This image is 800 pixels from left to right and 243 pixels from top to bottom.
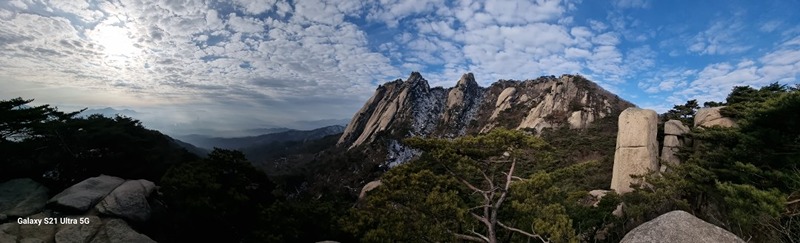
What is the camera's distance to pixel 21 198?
46.9 feet

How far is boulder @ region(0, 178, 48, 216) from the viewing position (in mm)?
13172

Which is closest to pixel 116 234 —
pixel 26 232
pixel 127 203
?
pixel 127 203

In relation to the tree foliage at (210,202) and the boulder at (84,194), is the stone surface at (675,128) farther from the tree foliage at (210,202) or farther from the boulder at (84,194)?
the boulder at (84,194)

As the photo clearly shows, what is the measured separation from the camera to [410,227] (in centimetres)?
1192

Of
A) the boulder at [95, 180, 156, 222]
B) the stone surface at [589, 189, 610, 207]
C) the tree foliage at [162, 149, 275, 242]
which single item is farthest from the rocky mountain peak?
the boulder at [95, 180, 156, 222]

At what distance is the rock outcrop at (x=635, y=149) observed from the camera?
25.8 metres

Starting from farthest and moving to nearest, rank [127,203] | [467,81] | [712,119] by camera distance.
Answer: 1. [467,81]
2. [712,119]
3. [127,203]

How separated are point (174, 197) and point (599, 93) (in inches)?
3454

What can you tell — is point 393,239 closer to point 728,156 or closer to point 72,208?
point 72,208

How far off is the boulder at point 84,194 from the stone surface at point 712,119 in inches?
1301

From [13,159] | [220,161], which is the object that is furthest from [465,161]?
[13,159]

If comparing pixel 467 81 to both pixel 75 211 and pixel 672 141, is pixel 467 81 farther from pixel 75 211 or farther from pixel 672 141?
pixel 75 211

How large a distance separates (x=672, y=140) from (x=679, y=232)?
2519cm

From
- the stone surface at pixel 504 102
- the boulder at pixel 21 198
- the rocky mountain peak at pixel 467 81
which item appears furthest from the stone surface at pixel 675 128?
the rocky mountain peak at pixel 467 81
